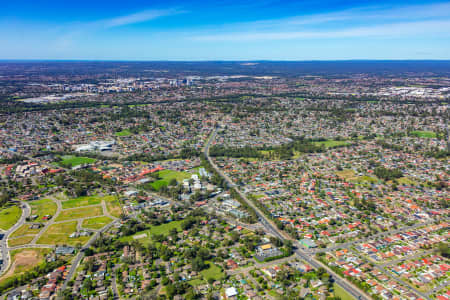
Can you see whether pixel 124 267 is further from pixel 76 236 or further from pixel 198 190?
pixel 198 190

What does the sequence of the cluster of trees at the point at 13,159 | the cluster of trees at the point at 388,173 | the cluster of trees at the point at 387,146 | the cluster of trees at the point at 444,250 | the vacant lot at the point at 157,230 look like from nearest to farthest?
1. the cluster of trees at the point at 444,250
2. the vacant lot at the point at 157,230
3. the cluster of trees at the point at 388,173
4. the cluster of trees at the point at 13,159
5. the cluster of trees at the point at 387,146

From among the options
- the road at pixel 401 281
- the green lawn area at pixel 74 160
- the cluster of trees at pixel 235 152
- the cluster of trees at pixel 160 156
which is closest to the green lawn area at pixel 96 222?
the cluster of trees at pixel 160 156

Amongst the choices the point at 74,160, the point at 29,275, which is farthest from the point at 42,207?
the point at 74,160

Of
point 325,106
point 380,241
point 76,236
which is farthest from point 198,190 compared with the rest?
point 325,106

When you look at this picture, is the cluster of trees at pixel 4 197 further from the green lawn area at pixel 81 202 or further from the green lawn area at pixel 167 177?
the green lawn area at pixel 167 177

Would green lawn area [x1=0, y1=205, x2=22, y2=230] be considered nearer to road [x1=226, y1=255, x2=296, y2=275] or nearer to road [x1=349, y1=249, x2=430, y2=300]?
road [x1=226, y1=255, x2=296, y2=275]

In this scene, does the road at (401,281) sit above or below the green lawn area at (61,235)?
above

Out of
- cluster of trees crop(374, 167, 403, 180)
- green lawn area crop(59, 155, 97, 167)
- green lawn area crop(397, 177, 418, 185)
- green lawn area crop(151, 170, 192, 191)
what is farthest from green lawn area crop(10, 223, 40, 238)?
green lawn area crop(397, 177, 418, 185)

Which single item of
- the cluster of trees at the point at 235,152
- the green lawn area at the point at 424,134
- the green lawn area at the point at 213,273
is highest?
the green lawn area at the point at 424,134
